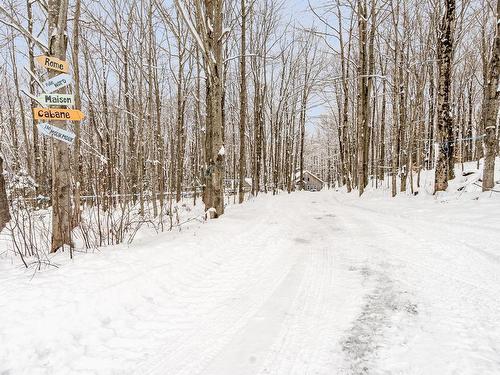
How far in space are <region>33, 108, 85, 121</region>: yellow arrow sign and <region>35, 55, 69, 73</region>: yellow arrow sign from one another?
68cm

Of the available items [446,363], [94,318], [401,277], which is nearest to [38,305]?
[94,318]

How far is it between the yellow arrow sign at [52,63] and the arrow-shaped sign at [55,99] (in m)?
0.47

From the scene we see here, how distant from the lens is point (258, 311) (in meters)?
3.13

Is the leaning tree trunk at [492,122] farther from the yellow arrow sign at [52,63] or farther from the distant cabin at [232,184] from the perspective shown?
the distant cabin at [232,184]

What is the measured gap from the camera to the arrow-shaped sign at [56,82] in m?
4.43

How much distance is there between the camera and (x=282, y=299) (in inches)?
133

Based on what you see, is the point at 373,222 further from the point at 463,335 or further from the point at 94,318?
the point at 94,318

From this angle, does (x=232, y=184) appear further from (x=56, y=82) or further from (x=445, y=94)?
(x=56, y=82)

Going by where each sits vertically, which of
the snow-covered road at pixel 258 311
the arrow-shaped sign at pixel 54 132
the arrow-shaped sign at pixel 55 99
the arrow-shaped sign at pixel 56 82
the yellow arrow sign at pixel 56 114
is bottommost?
the snow-covered road at pixel 258 311

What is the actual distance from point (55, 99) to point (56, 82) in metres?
0.28

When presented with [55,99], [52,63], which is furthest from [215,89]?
[55,99]

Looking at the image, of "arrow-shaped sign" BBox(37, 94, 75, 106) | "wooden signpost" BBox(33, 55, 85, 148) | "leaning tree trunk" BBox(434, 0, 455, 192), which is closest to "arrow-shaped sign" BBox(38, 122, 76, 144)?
"wooden signpost" BBox(33, 55, 85, 148)

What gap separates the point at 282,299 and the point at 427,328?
4.54 feet

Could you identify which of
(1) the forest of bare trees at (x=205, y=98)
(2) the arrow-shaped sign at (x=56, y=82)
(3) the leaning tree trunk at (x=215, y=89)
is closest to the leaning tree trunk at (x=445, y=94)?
(1) the forest of bare trees at (x=205, y=98)
